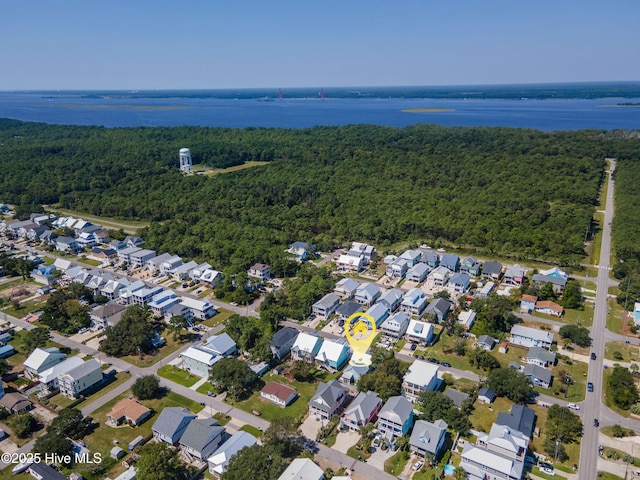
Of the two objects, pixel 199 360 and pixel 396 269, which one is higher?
pixel 396 269

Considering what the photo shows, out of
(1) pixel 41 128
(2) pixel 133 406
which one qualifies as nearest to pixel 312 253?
(2) pixel 133 406

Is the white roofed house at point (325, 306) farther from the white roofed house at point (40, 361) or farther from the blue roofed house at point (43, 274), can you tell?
the blue roofed house at point (43, 274)

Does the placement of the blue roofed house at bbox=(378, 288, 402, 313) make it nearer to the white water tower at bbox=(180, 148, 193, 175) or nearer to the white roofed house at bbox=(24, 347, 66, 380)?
the white roofed house at bbox=(24, 347, 66, 380)

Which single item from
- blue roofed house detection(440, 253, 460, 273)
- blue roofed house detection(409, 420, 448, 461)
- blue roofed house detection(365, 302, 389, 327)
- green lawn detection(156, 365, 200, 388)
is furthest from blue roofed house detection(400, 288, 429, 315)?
green lawn detection(156, 365, 200, 388)

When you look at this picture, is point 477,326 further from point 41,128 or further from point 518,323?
point 41,128

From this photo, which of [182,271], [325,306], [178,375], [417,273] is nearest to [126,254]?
[182,271]

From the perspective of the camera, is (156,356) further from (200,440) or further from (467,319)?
(467,319)

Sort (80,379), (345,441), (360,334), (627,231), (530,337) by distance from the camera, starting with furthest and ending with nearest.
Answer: (627,231), (360,334), (530,337), (80,379), (345,441)
